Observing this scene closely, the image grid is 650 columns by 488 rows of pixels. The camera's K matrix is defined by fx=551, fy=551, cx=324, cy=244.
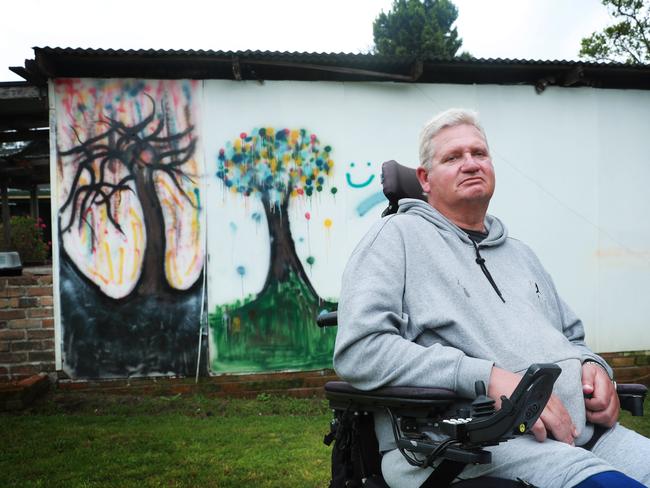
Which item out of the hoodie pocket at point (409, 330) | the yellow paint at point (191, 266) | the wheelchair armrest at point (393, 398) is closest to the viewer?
the wheelchair armrest at point (393, 398)

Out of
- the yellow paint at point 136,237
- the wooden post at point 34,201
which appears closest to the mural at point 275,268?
the yellow paint at point 136,237

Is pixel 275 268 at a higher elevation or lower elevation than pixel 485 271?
lower

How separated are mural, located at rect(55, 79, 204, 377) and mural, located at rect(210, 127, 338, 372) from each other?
0.35 m

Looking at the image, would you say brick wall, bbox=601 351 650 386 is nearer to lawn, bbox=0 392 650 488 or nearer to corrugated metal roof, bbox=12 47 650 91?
lawn, bbox=0 392 650 488

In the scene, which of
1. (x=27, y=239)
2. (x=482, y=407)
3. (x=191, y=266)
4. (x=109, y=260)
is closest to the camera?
(x=482, y=407)

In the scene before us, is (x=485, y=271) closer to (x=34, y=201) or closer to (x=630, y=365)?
(x=630, y=365)

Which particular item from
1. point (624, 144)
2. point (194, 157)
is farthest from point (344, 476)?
point (624, 144)

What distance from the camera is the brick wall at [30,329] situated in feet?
17.7

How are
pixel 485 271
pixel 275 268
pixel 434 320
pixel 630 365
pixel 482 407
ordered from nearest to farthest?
1. pixel 482 407
2. pixel 434 320
3. pixel 485 271
4. pixel 275 268
5. pixel 630 365

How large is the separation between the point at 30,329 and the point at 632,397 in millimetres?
5253

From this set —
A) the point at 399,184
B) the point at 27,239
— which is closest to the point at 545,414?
the point at 399,184

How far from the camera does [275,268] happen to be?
18.4 ft

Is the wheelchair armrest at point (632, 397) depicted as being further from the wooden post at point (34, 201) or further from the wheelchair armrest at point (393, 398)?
the wooden post at point (34, 201)

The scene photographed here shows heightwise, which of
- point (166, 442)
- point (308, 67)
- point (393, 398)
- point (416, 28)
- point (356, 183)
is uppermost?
point (416, 28)
